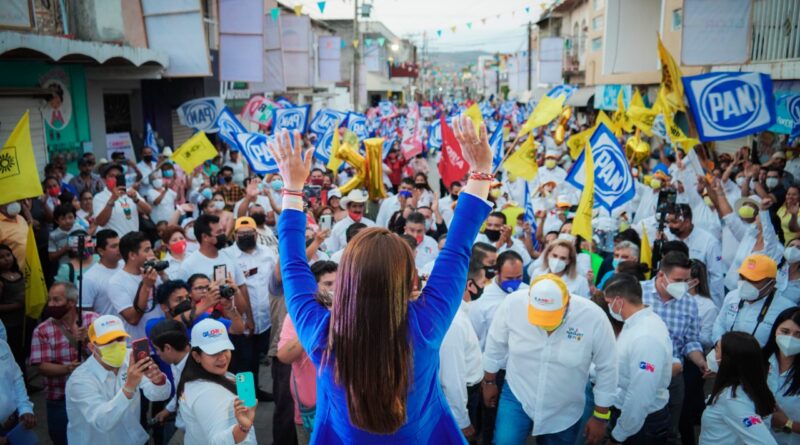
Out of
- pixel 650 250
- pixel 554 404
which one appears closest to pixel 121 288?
pixel 554 404

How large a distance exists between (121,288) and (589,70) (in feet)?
94.8

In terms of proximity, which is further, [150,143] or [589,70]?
[589,70]

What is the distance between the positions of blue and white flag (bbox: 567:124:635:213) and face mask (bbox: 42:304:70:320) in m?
5.74

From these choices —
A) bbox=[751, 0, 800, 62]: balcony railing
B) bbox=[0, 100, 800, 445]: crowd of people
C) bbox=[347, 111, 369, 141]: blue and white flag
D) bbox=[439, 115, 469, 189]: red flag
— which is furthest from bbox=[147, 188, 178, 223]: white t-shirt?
bbox=[751, 0, 800, 62]: balcony railing

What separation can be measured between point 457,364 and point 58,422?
9.64 feet

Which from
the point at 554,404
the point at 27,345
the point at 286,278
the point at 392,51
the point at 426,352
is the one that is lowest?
the point at 27,345

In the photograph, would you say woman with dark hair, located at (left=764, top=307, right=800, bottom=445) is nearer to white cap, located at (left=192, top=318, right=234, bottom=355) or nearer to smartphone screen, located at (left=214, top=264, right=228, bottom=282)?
white cap, located at (left=192, top=318, right=234, bottom=355)

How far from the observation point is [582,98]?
3011cm

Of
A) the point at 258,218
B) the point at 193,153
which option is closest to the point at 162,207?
the point at 193,153

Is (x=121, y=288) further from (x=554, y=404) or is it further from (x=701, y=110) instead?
(x=701, y=110)

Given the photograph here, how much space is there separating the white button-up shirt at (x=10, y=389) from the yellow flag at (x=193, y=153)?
565 centimetres

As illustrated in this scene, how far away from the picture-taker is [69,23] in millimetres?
11125

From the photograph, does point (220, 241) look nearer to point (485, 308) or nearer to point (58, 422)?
point (58, 422)

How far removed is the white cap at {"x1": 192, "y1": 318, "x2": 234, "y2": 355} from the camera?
139 inches
